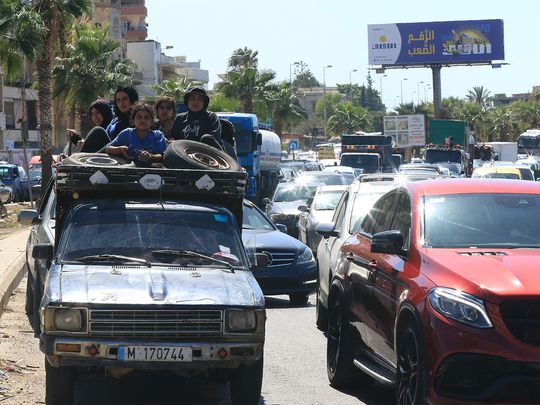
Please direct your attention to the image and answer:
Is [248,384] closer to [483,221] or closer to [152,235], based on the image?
[152,235]

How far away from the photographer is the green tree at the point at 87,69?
50.0m

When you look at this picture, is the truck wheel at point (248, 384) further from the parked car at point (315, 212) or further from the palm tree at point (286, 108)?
the palm tree at point (286, 108)

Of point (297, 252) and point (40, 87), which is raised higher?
point (40, 87)

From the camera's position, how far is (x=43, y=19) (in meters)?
41.1

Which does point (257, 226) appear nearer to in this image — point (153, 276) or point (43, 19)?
point (153, 276)

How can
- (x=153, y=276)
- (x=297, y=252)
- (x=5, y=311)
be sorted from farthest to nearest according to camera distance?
(x=297, y=252), (x=5, y=311), (x=153, y=276)

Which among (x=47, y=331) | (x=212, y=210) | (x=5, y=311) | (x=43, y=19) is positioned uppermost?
(x=43, y=19)

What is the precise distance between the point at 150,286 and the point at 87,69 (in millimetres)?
43314

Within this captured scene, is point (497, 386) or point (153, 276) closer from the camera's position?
point (497, 386)

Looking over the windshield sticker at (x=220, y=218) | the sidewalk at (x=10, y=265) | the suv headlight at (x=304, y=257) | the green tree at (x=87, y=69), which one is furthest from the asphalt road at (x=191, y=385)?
the green tree at (x=87, y=69)

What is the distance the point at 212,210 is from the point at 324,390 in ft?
5.95

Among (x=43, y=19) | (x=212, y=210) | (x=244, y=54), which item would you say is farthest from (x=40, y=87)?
(x=244, y=54)

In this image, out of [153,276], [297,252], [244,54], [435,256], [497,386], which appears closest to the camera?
[497,386]

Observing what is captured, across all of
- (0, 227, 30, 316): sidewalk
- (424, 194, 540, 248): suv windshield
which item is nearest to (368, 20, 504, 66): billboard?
(0, 227, 30, 316): sidewalk
